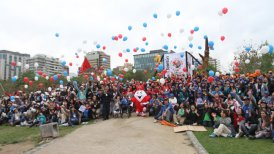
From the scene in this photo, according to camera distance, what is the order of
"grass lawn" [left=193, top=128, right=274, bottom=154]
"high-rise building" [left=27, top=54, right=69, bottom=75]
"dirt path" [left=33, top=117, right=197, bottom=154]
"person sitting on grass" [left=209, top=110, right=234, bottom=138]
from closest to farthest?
"grass lawn" [left=193, top=128, right=274, bottom=154]
"dirt path" [left=33, top=117, right=197, bottom=154]
"person sitting on grass" [left=209, top=110, right=234, bottom=138]
"high-rise building" [left=27, top=54, right=69, bottom=75]

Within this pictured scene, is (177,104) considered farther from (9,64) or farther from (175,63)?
(9,64)

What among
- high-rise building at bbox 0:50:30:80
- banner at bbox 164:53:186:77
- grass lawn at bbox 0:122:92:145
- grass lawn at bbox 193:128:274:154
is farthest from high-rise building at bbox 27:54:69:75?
grass lawn at bbox 193:128:274:154

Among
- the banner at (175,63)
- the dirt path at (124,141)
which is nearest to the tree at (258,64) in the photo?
the banner at (175,63)

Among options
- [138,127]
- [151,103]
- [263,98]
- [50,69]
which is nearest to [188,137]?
[138,127]

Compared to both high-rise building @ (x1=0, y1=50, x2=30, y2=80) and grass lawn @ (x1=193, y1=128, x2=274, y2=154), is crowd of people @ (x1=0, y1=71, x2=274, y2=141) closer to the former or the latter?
grass lawn @ (x1=193, y1=128, x2=274, y2=154)

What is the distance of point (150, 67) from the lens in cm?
4978

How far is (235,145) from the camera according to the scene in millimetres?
8594

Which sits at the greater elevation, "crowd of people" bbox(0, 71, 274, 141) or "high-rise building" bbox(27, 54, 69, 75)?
"high-rise building" bbox(27, 54, 69, 75)

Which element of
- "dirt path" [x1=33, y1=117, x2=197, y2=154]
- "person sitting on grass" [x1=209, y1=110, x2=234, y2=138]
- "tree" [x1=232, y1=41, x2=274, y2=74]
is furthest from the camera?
"tree" [x1=232, y1=41, x2=274, y2=74]

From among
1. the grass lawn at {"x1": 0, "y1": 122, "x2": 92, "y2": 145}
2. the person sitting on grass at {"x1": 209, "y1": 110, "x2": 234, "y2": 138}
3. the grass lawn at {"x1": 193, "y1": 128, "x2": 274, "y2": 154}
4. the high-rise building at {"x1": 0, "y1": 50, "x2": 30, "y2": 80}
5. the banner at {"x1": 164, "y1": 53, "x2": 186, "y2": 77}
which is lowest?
the grass lawn at {"x1": 0, "y1": 122, "x2": 92, "y2": 145}

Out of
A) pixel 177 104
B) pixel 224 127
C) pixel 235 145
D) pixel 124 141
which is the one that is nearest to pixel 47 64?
pixel 177 104

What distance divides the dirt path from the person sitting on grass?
1112mm

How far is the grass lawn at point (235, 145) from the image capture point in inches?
311

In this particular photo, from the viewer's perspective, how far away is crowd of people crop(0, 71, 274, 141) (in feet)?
33.4
